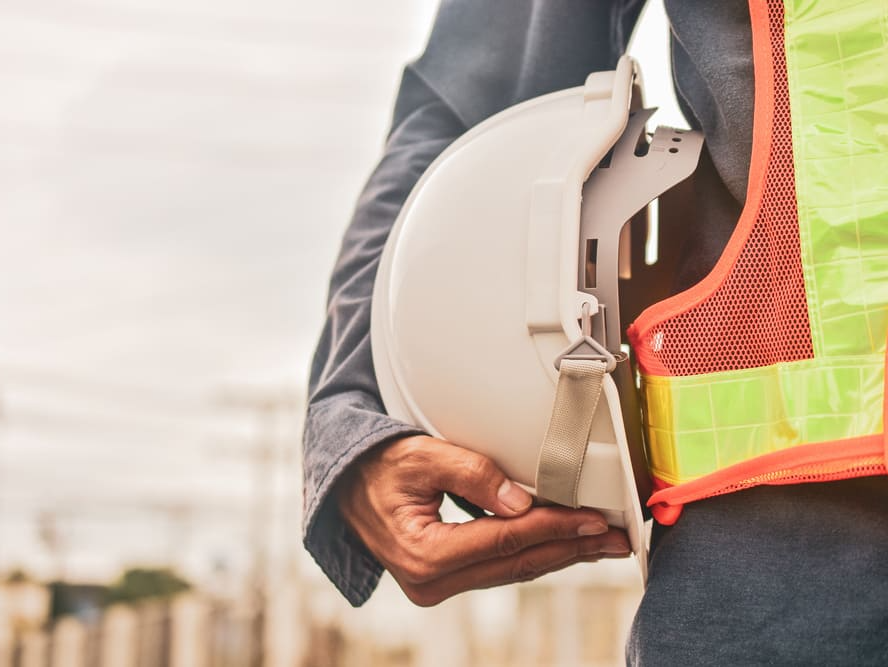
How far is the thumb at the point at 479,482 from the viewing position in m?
0.85

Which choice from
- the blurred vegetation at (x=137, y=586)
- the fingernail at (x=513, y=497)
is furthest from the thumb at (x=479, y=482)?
the blurred vegetation at (x=137, y=586)

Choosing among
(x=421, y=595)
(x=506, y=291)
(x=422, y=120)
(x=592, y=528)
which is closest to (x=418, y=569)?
(x=421, y=595)

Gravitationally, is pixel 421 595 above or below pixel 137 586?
above

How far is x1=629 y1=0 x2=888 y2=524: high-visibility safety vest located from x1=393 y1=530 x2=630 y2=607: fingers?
0.39ft

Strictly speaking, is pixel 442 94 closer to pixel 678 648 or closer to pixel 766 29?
pixel 766 29

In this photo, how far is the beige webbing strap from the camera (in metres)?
0.76

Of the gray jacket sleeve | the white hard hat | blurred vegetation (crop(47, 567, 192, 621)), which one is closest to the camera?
the white hard hat

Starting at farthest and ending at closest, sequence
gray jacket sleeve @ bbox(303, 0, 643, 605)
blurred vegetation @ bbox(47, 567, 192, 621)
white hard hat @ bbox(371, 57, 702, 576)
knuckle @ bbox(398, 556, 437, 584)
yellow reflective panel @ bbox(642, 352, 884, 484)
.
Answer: blurred vegetation @ bbox(47, 567, 192, 621) < gray jacket sleeve @ bbox(303, 0, 643, 605) < knuckle @ bbox(398, 556, 437, 584) < white hard hat @ bbox(371, 57, 702, 576) < yellow reflective panel @ bbox(642, 352, 884, 484)

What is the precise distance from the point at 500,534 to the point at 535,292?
22 cm

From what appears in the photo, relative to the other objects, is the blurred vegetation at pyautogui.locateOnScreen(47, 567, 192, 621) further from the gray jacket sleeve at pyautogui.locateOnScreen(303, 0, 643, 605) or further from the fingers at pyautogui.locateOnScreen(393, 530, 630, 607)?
the fingers at pyautogui.locateOnScreen(393, 530, 630, 607)

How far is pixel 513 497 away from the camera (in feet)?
2.80

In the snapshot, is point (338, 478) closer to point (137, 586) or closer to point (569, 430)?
point (569, 430)

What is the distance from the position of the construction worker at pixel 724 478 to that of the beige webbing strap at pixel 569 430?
0.04 meters

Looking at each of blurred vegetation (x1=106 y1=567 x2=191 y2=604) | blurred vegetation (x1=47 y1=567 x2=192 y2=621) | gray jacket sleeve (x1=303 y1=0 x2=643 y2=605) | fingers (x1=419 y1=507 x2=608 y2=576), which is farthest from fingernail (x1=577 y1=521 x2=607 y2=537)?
blurred vegetation (x1=106 y1=567 x2=191 y2=604)
